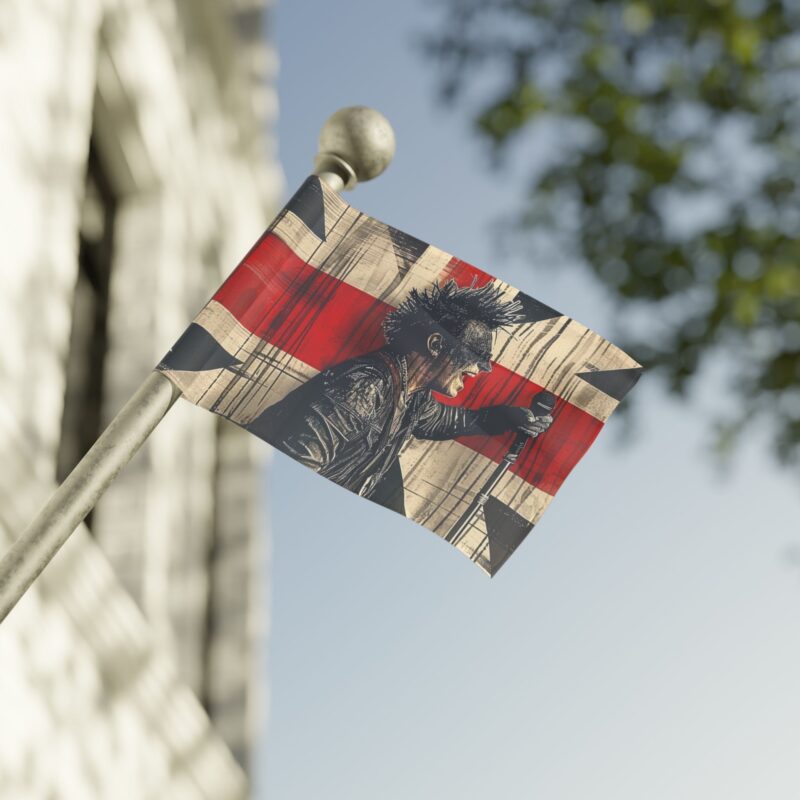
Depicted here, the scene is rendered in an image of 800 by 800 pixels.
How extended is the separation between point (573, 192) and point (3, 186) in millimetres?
5509

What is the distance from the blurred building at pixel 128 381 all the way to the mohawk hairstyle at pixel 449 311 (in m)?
1.81

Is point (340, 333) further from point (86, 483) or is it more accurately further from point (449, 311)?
point (86, 483)

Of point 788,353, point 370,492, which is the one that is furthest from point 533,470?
point 788,353

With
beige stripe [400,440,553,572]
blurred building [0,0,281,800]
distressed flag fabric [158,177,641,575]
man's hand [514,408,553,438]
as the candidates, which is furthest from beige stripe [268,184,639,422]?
blurred building [0,0,281,800]

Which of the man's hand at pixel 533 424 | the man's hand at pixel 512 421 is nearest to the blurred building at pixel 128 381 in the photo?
the man's hand at pixel 512 421

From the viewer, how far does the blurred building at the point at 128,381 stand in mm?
5309

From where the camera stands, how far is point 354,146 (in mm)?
4070

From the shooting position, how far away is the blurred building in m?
5.31

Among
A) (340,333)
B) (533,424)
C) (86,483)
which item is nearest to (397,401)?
(340,333)

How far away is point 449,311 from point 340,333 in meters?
0.40

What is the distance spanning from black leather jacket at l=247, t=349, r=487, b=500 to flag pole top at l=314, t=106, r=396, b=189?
0.64 meters

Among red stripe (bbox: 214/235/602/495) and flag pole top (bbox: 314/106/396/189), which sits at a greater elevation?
flag pole top (bbox: 314/106/396/189)

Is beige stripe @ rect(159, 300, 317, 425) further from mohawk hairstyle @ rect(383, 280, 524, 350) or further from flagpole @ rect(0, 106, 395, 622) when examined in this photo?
mohawk hairstyle @ rect(383, 280, 524, 350)

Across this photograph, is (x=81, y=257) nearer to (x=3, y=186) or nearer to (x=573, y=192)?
(x=3, y=186)
